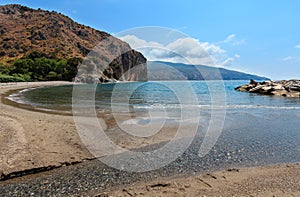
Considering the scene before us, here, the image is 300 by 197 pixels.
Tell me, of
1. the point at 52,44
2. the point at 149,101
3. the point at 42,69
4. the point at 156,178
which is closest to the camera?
the point at 156,178

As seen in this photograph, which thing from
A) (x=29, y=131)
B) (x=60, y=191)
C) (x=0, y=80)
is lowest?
(x=60, y=191)

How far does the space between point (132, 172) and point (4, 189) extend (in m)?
3.78

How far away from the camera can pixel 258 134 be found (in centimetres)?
1282

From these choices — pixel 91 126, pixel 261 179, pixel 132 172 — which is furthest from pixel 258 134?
pixel 91 126

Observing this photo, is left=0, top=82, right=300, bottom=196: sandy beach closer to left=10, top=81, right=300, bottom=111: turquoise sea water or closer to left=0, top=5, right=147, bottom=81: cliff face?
left=10, top=81, right=300, bottom=111: turquoise sea water

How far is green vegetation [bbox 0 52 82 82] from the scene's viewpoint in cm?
10106

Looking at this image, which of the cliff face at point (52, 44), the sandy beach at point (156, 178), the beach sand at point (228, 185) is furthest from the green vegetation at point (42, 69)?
the beach sand at point (228, 185)

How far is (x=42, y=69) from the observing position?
355 feet

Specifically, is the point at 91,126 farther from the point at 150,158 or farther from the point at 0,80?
the point at 0,80

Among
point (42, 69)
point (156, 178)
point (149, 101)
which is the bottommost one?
point (156, 178)

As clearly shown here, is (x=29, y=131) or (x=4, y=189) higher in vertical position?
(x=29, y=131)

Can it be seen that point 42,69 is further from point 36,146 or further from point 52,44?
point 36,146

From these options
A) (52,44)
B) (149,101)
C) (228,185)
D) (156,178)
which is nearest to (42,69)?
(52,44)

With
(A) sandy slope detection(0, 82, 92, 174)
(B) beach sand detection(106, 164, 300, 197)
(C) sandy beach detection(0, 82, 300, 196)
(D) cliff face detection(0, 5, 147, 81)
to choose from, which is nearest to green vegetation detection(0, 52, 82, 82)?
(D) cliff face detection(0, 5, 147, 81)
